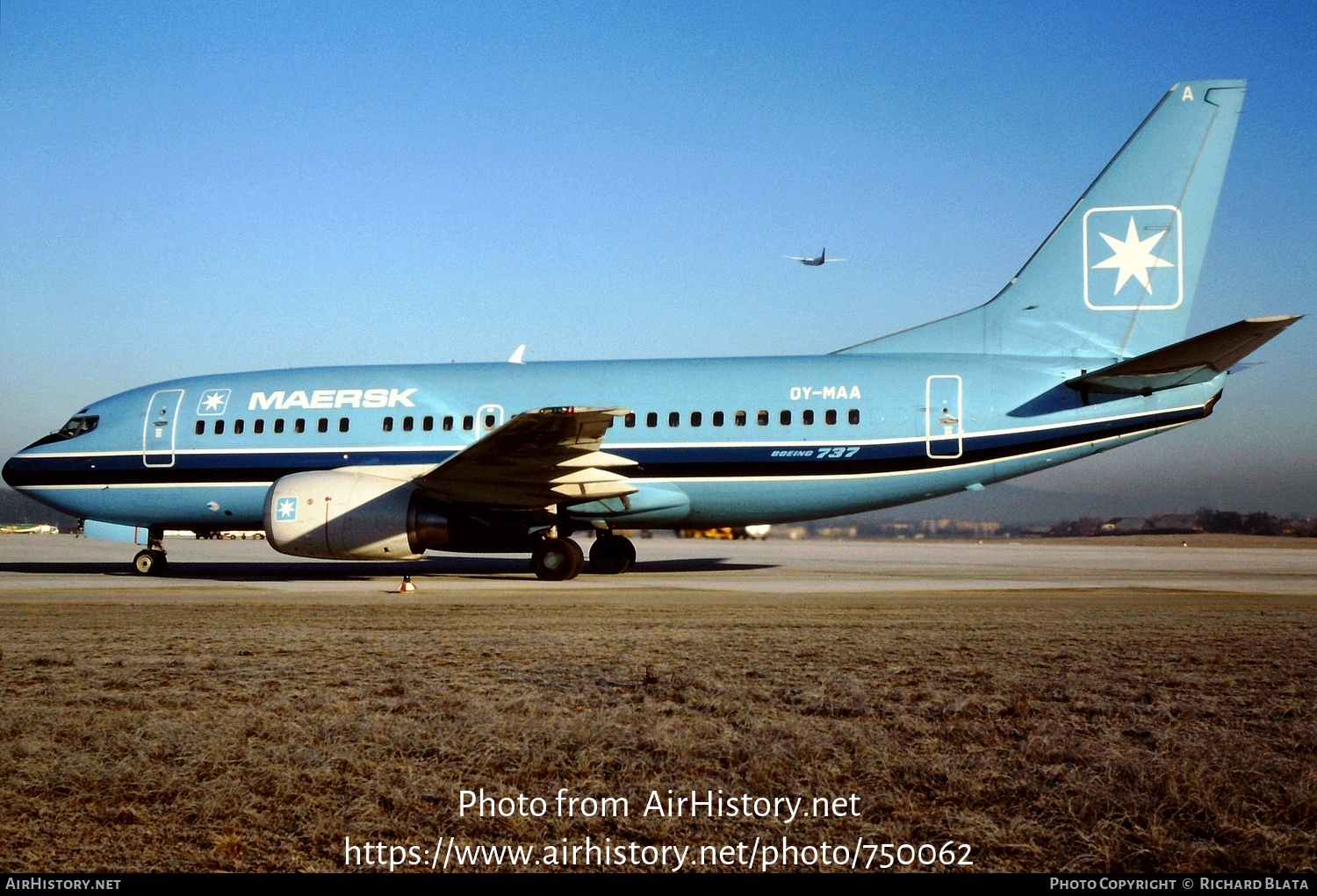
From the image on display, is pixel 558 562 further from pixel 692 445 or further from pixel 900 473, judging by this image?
Answer: pixel 900 473

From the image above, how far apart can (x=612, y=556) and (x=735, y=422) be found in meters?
4.14

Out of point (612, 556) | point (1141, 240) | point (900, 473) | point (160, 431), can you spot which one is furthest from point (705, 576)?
point (160, 431)

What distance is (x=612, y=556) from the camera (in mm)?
21297

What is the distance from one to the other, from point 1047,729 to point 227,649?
662 centimetres

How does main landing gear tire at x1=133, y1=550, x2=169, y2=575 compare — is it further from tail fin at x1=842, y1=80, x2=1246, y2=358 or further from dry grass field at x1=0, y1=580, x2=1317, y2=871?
tail fin at x1=842, y1=80, x2=1246, y2=358

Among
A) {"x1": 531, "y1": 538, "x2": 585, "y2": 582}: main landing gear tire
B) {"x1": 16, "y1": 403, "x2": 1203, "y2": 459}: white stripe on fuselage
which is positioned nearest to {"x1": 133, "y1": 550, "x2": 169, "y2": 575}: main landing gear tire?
{"x1": 16, "y1": 403, "x2": 1203, "y2": 459}: white stripe on fuselage

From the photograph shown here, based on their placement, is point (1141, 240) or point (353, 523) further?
point (1141, 240)

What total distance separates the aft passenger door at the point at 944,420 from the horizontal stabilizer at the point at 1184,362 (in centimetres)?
201

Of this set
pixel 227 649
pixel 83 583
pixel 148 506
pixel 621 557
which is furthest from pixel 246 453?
pixel 227 649

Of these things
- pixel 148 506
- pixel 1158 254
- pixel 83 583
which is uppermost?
pixel 1158 254

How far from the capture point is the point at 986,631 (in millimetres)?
9992
